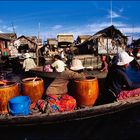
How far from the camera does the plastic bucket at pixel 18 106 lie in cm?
615

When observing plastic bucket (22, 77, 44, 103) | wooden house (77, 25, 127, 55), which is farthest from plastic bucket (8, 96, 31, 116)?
wooden house (77, 25, 127, 55)

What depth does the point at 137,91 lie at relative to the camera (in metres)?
6.91

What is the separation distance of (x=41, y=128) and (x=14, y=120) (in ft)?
2.94

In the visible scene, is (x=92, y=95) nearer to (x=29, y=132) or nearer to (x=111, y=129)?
(x=111, y=129)

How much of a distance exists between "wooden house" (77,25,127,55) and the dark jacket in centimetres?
1919

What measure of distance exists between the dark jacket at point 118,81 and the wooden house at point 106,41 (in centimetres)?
1919

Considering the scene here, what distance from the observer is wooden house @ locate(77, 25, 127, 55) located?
26.2 metres

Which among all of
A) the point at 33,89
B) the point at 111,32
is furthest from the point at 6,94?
the point at 111,32

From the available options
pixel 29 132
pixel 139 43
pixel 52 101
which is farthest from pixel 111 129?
pixel 139 43

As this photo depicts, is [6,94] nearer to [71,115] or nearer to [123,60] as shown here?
[71,115]

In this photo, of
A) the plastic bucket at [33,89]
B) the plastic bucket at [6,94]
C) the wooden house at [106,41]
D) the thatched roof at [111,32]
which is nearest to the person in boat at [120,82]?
the plastic bucket at [33,89]

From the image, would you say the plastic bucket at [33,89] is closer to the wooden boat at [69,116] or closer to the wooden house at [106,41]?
the wooden boat at [69,116]

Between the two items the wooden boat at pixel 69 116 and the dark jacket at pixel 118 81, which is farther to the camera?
the dark jacket at pixel 118 81

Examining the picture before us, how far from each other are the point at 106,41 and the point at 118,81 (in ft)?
67.5
